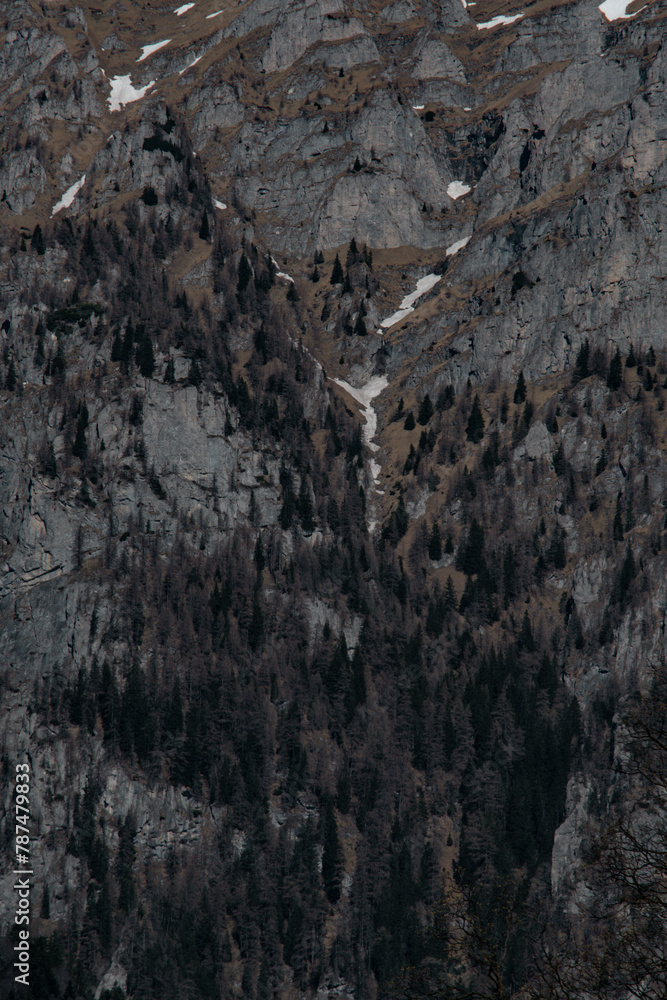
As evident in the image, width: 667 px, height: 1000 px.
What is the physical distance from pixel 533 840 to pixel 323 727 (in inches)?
1468

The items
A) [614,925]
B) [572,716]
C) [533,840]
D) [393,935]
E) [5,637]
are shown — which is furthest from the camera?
[5,637]

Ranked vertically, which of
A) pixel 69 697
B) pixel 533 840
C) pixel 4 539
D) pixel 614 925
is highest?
pixel 614 925

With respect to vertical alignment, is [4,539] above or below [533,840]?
above

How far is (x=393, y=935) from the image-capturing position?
143 meters

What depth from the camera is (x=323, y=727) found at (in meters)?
176

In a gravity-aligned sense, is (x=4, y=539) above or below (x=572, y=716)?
above

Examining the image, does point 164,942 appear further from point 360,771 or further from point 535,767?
point 535,767

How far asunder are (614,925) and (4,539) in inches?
7016

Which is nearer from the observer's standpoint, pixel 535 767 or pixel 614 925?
pixel 614 925

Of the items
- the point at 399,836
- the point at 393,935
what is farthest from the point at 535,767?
the point at 393,935

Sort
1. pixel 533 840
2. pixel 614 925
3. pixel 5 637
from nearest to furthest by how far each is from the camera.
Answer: pixel 614 925, pixel 533 840, pixel 5 637

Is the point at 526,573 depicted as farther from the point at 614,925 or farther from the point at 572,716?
the point at 614,925

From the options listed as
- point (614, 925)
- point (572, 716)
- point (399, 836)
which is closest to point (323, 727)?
point (399, 836)

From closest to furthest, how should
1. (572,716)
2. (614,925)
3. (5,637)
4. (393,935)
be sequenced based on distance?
(614,925) < (393,935) < (572,716) < (5,637)
